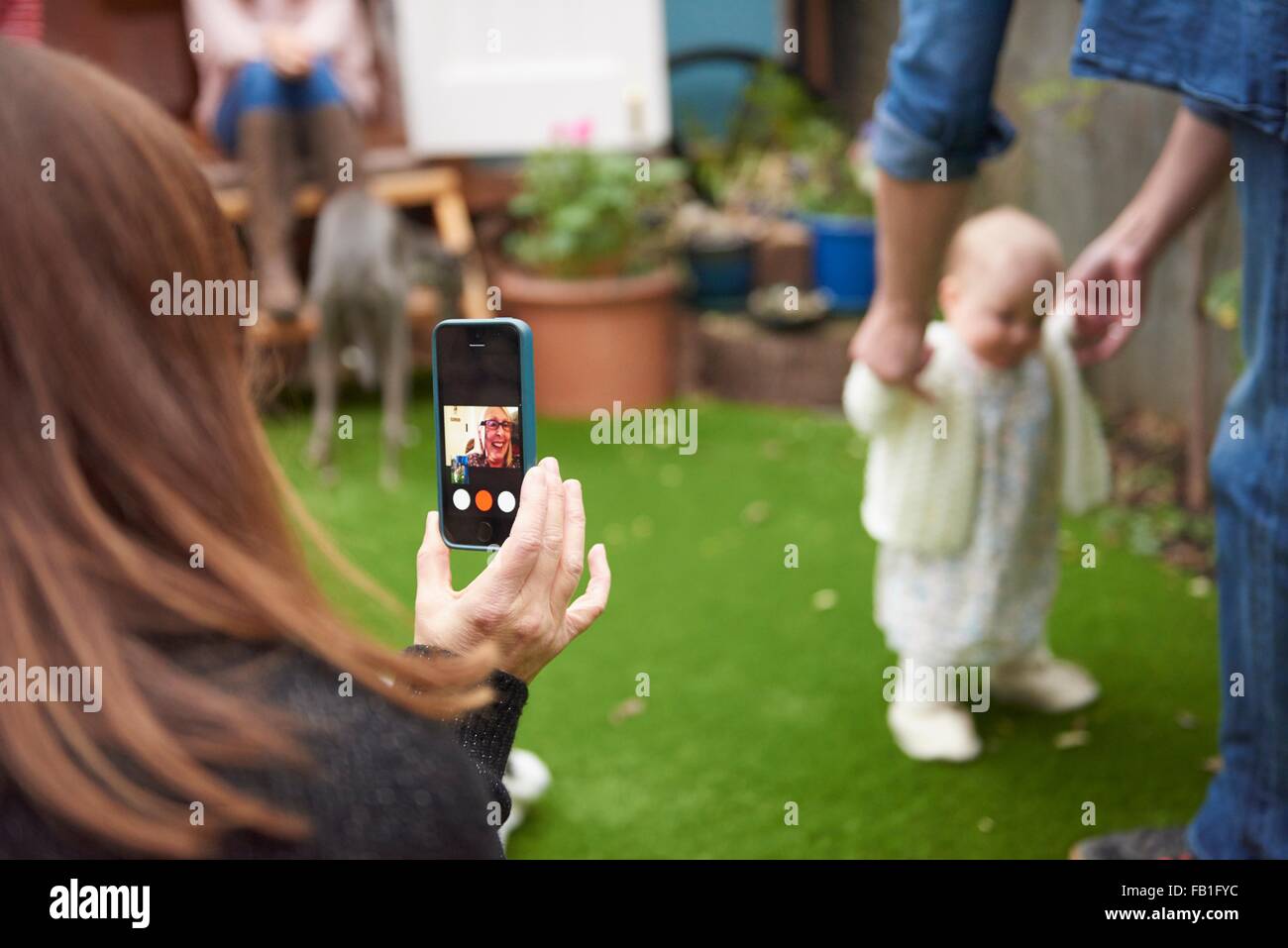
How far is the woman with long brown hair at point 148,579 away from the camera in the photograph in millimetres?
726

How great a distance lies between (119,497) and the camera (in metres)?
0.78

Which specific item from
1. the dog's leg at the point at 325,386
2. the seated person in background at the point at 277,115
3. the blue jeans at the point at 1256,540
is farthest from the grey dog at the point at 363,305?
the blue jeans at the point at 1256,540

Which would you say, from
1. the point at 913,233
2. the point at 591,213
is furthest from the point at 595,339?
the point at 913,233

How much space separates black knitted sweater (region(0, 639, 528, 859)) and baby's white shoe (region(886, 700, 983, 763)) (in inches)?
62.0

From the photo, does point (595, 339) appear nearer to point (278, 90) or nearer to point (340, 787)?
point (278, 90)

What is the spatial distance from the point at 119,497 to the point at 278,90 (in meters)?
3.57

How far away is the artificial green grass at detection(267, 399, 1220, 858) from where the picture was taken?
2088 mm

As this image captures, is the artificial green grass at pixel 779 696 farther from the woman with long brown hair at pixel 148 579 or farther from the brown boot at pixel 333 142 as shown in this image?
the brown boot at pixel 333 142

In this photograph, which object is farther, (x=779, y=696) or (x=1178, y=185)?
(x=779, y=696)

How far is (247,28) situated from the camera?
4.07m

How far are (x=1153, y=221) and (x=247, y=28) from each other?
3020mm

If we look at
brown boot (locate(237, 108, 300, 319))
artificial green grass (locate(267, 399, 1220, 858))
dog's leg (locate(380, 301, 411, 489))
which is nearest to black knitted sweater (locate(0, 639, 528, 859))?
artificial green grass (locate(267, 399, 1220, 858))

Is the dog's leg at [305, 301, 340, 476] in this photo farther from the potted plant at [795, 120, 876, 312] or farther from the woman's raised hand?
the woman's raised hand
